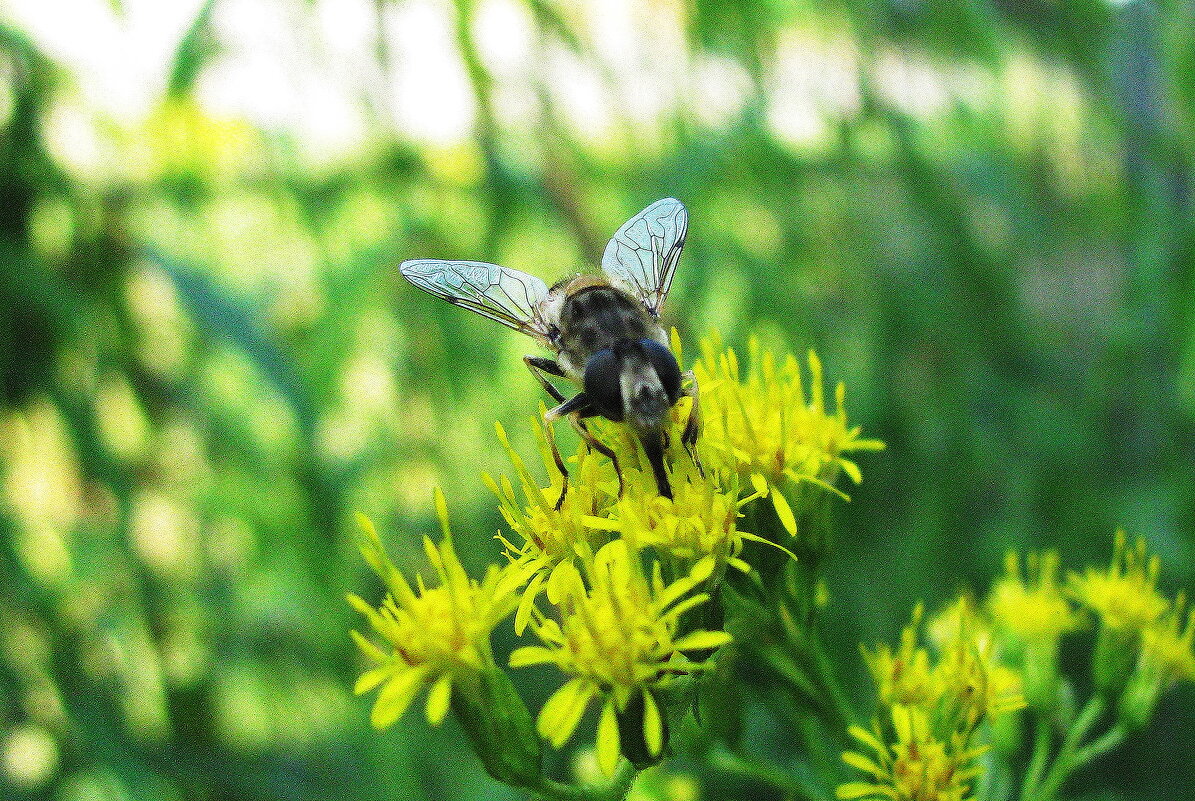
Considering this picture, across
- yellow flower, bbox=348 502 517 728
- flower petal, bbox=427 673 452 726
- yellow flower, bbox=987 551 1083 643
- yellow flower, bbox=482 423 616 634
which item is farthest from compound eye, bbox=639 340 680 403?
yellow flower, bbox=987 551 1083 643

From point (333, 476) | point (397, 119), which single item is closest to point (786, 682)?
point (333, 476)

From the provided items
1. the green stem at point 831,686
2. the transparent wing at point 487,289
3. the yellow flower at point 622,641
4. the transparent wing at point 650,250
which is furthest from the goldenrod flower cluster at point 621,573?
the transparent wing at point 650,250

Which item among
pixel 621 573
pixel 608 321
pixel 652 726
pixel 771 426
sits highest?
pixel 608 321

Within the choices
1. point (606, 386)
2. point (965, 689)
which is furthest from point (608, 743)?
point (965, 689)

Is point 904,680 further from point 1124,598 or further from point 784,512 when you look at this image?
point 1124,598

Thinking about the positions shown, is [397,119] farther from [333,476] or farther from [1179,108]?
[1179,108]

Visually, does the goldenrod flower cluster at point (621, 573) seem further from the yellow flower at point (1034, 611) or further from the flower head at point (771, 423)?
the yellow flower at point (1034, 611)
